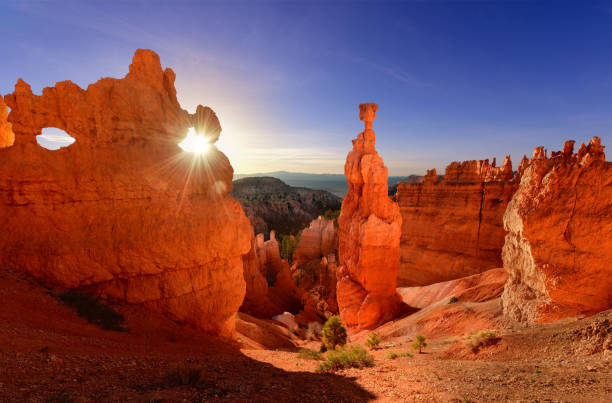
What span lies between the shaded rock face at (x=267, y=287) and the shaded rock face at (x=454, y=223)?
12.2 metres

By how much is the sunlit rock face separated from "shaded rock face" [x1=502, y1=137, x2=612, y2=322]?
10826mm

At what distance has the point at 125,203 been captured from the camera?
325 inches

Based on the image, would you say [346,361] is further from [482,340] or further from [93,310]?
[93,310]

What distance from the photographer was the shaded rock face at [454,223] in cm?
2525

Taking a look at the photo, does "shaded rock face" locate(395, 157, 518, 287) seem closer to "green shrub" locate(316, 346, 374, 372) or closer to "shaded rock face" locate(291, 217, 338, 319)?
"shaded rock face" locate(291, 217, 338, 319)

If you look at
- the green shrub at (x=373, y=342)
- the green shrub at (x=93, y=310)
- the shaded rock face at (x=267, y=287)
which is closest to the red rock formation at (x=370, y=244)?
the green shrub at (x=373, y=342)

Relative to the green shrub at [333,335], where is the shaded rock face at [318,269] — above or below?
below

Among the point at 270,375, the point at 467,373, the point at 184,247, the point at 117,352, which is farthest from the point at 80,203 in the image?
the point at 467,373

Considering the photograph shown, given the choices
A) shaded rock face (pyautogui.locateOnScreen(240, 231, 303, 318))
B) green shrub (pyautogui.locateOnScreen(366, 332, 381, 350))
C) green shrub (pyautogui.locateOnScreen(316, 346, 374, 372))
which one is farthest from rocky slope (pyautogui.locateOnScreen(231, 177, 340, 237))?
green shrub (pyautogui.locateOnScreen(316, 346, 374, 372))

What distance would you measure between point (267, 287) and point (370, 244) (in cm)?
1321

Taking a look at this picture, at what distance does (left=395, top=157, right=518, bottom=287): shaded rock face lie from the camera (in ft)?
82.8

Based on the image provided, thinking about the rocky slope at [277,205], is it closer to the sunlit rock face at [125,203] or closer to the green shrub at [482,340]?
the sunlit rock face at [125,203]

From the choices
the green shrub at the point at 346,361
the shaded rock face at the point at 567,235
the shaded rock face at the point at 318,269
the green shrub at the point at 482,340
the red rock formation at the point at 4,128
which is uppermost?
the red rock formation at the point at 4,128

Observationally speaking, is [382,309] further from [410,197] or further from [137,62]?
[137,62]
